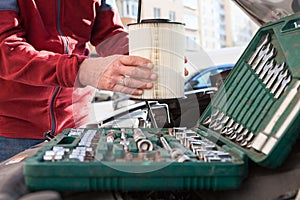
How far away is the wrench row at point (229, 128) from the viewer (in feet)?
1.82

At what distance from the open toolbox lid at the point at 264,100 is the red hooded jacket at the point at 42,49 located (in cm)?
31

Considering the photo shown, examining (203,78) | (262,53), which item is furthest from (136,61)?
(203,78)

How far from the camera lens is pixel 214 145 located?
0.54m

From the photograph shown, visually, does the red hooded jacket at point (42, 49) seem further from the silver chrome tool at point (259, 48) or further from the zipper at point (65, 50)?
the silver chrome tool at point (259, 48)

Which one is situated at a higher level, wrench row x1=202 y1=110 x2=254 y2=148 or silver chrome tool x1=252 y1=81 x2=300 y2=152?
silver chrome tool x1=252 y1=81 x2=300 y2=152

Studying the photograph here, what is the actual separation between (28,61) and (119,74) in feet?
0.64

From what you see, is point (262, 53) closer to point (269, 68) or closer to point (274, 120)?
point (269, 68)

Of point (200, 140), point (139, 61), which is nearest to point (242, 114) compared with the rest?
point (200, 140)

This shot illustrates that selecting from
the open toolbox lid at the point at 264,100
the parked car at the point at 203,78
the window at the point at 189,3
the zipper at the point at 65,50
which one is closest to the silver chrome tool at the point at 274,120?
the open toolbox lid at the point at 264,100

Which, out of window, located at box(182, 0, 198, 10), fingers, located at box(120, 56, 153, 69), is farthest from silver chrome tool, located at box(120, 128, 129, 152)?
window, located at box(182, 0, 198, 10)

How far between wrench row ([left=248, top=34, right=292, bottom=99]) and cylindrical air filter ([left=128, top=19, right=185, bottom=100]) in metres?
0.13

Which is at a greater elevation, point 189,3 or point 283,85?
point 189,3

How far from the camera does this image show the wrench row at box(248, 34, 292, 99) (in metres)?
0.55

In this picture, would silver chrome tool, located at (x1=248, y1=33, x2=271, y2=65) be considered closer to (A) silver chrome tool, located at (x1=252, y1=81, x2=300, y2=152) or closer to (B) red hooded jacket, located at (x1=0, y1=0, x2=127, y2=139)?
(A) silver chrome tool, located at (x1=252, y1=81, x2=300, y2=152)
